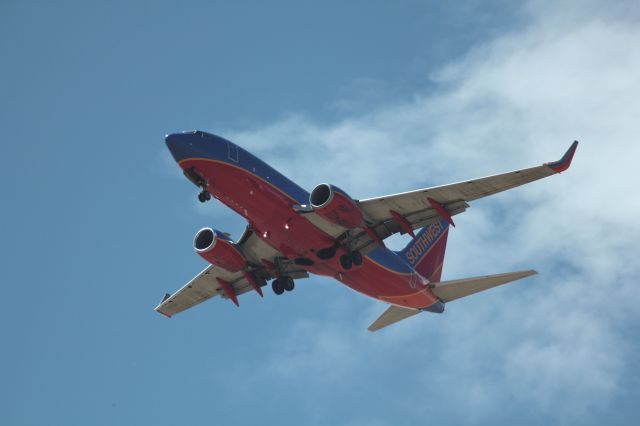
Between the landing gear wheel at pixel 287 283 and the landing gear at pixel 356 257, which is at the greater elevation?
the landing gear at pixel 356 257

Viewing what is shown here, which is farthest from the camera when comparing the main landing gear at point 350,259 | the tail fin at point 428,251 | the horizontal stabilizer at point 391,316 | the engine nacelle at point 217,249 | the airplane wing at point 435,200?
the horizontal stabilizer at point 391,316

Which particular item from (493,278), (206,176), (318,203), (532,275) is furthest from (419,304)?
(206,176)

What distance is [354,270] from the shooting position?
42.2 m

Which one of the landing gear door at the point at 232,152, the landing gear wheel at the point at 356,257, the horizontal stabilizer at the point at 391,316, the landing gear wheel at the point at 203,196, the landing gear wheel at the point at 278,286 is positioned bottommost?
the landing gear wheel at the point at 203,196

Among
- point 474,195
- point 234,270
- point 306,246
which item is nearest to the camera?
point 474,195

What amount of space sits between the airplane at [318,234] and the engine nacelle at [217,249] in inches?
1.9

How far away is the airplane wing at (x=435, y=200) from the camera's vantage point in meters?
35.4

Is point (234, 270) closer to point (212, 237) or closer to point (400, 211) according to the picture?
point (212, 237)

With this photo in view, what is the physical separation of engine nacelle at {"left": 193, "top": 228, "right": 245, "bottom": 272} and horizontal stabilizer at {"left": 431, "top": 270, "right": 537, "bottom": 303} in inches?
413

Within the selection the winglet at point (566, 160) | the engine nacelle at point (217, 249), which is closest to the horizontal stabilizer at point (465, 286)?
the winglet at point (566, 160)

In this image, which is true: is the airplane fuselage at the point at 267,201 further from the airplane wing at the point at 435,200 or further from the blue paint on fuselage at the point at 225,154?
the airplane wing at the point at 435,200

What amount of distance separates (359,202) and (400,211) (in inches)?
73.8

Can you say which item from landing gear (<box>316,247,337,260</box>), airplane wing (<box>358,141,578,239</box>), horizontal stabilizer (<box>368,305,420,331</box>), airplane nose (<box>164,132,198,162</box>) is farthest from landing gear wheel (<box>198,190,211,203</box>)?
horizontal stabilizer (<box>368,305,420,331</box>)

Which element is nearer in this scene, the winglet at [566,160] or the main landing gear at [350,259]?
the winglet at [566,160]
